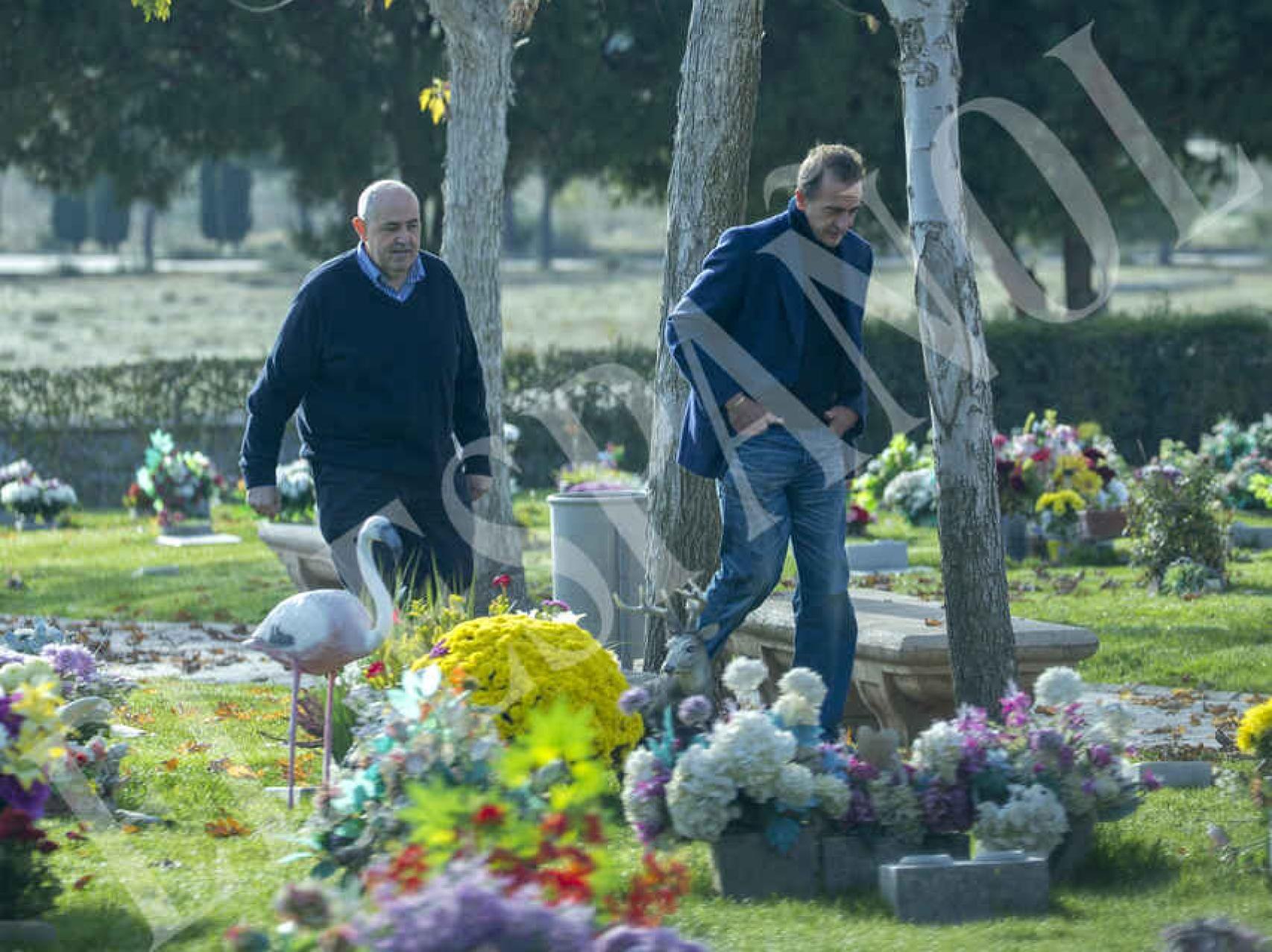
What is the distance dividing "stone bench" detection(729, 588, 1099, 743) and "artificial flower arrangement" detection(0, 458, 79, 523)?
1254cm

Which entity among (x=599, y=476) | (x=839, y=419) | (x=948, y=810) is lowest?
(x=948, y=810)

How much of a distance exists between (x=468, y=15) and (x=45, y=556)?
814 centimetres

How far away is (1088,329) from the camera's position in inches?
858

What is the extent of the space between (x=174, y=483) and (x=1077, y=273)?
1242 cm

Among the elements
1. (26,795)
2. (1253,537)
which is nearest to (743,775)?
(26,795)

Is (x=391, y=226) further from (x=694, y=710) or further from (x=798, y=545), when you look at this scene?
(x=694, y=710)

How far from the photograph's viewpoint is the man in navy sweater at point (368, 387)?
7543 mm

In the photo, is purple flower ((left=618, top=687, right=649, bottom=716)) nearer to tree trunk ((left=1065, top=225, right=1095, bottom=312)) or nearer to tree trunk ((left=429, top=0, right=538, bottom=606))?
tree trunk ((left=429, top=0, right=538, bottom=606))

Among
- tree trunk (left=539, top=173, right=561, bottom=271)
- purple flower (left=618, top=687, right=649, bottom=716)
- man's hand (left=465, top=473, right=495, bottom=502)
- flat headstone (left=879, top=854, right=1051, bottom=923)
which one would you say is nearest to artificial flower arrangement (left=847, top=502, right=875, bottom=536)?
man's hand (left=465, top=473, right=495, bottom=502)

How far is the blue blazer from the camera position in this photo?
23.1 ft

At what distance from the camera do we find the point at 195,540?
18031 mm

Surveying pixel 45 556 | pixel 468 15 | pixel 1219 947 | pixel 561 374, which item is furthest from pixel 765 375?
pixel 561 374

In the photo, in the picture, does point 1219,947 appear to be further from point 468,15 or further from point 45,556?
point 45,556

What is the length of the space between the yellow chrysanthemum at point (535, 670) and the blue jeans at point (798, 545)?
53 centimetres
